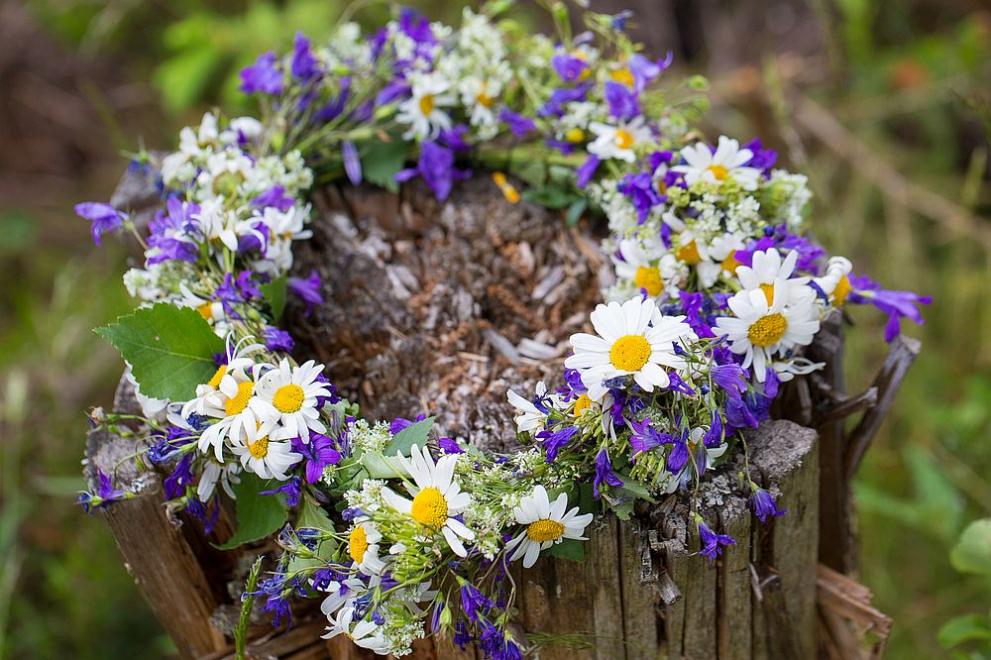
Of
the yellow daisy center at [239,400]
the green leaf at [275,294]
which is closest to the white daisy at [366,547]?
the yellow daisy center at [239,400]

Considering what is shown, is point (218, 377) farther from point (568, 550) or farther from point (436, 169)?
point (436, 169)

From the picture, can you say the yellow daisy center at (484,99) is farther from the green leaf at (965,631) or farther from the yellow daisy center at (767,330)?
the green leaf at (965,631)

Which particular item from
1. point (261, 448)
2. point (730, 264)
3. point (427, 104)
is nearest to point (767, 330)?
point (730, 264)

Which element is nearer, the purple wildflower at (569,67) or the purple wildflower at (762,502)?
the purple wildflower at (762,502)

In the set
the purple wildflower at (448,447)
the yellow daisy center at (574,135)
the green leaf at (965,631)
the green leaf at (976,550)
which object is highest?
the yellow daisy center at (574,135)

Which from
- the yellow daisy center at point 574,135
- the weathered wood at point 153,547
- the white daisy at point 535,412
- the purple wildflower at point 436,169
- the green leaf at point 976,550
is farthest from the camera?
the purple wildflower at point 436,169

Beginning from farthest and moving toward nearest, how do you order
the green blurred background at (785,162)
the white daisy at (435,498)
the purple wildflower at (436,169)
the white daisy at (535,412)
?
the green blurred background at (785,162) → the purple wildflower at (436,169) → the white daisy at (535,412) → the white daisy at (435,498)

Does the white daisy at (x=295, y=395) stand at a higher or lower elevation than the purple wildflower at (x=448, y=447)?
higher

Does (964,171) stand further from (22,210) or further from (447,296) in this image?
(22,210)

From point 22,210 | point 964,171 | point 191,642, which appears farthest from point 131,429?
point 964,171
